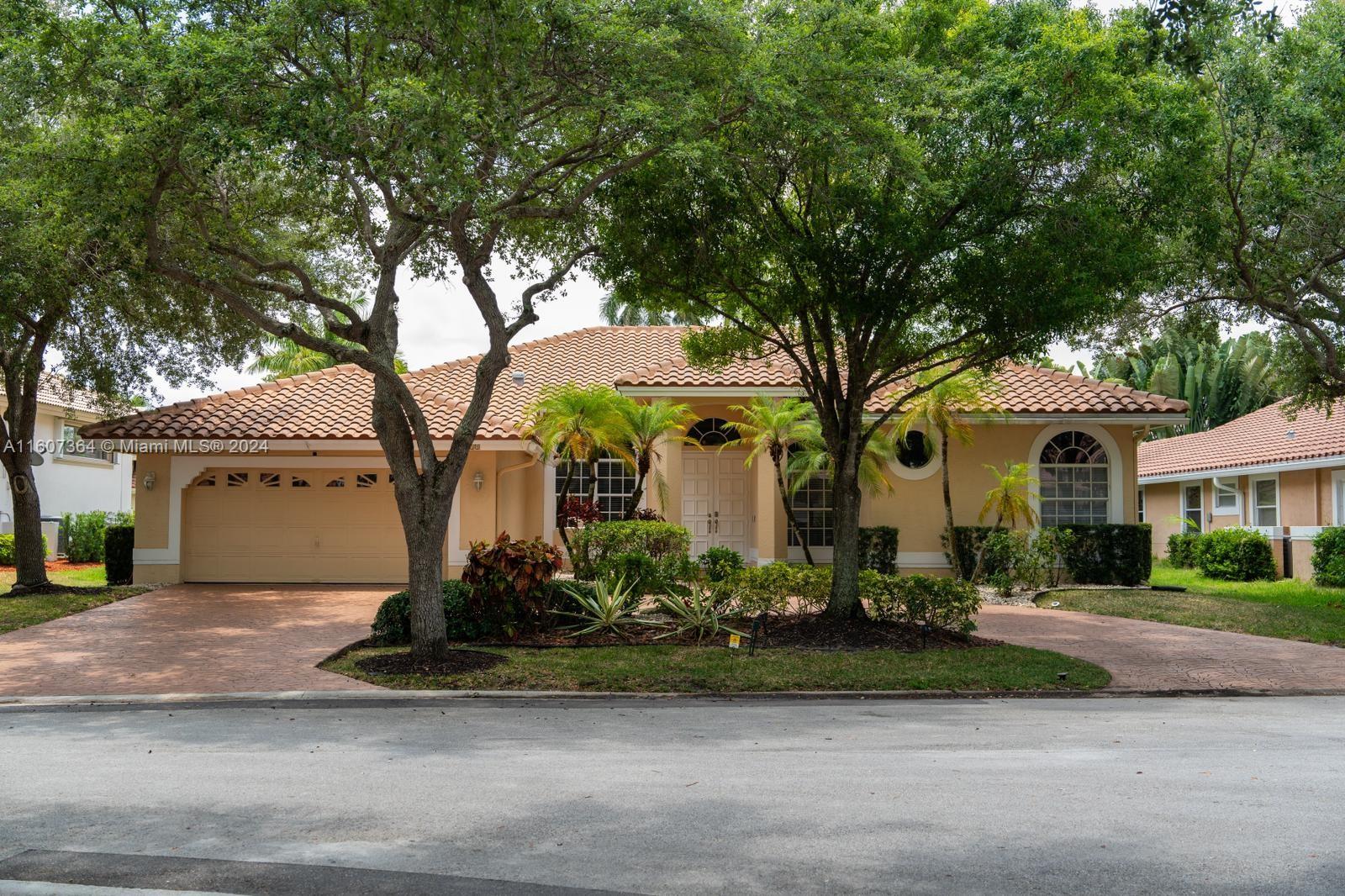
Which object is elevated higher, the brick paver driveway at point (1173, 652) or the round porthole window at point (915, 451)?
the round porthole window at point (915, 451)

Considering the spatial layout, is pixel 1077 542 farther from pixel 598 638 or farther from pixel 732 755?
pixel 732 755

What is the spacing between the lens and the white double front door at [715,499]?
65.5 feet

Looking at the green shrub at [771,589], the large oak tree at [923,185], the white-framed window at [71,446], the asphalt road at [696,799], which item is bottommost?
the asphalt road at [696,799]

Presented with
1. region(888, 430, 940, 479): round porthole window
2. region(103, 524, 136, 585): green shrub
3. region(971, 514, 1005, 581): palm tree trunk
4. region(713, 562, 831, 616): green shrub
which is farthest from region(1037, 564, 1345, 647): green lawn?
region(103, 524, 136, 585): green shrub

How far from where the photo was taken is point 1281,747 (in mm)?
7332

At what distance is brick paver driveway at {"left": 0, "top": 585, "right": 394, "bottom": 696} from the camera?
10.2 meters

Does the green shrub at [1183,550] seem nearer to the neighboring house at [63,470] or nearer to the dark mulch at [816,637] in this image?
the dark mulch at [816,637]

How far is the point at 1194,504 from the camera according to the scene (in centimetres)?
2825

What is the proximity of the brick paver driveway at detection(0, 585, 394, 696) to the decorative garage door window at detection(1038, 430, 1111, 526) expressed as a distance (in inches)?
470

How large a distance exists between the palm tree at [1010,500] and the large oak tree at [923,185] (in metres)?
5.61

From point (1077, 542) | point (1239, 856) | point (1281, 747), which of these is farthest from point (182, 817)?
point (1077, 542)

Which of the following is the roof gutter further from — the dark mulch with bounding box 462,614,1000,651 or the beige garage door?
the beige garage door

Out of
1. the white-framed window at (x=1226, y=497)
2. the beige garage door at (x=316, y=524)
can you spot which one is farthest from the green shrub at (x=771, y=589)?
the white-framed window at (x=1226, y=497)

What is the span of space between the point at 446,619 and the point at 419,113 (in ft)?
18.5
